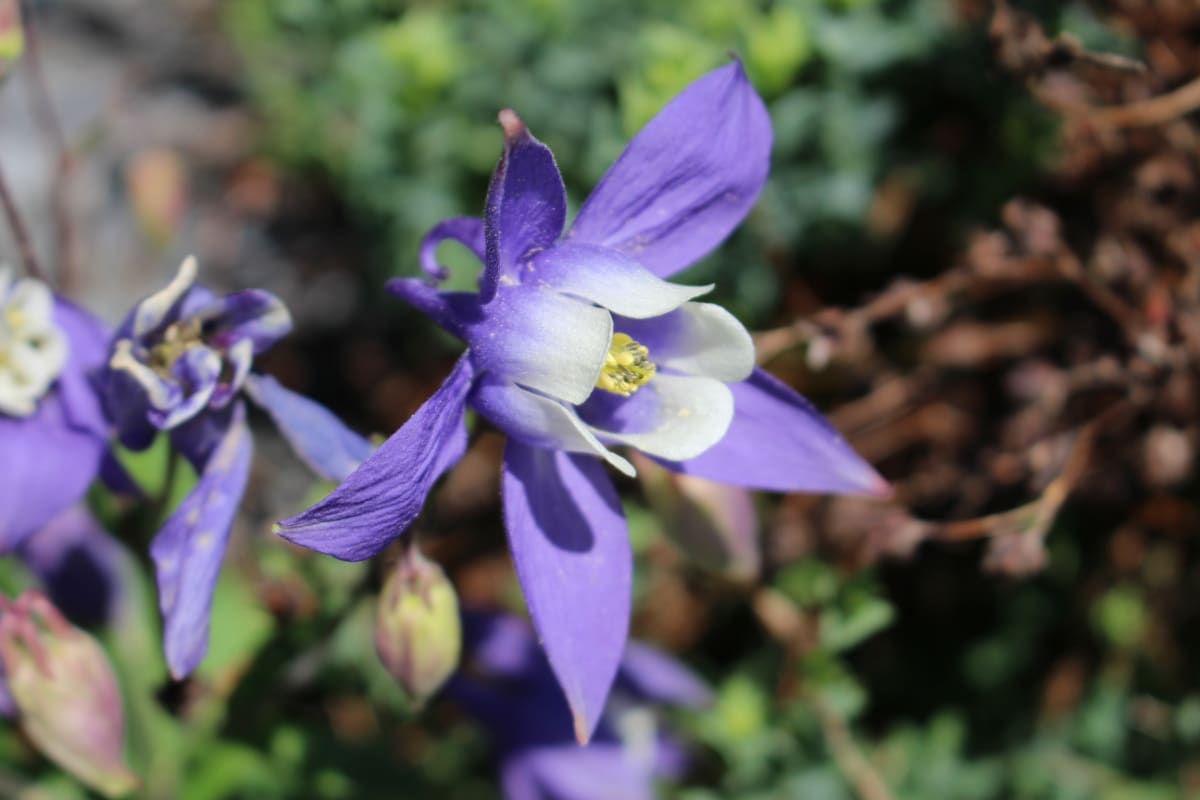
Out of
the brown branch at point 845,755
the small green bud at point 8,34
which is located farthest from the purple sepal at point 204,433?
the brown branch at point 845,755

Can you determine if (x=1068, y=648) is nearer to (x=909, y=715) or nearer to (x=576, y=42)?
(x=909, y=715)

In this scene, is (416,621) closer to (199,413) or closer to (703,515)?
(199,413)

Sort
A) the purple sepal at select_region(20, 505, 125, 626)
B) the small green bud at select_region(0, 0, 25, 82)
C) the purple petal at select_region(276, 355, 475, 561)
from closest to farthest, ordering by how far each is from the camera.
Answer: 1. the purple petal at select_region(276, 355, 475, 561)
2. the small green bud at select_region(0, 0, 25, 82)
3. the purple sepal at select_region(20, 505, 125, 626)

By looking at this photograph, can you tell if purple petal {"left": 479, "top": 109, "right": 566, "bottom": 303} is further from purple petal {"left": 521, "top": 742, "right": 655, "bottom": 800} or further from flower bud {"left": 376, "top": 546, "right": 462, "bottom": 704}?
purple petal {"left": 521, "top": 742, "right": 655, "bottom": 800}

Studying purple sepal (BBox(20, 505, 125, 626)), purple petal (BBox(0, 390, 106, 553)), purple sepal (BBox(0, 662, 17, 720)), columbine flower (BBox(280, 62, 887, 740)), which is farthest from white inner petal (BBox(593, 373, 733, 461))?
purple sepal (BBox(20, 505, 125, 626))

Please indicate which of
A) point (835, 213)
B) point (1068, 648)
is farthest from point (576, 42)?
point (1068, 648)

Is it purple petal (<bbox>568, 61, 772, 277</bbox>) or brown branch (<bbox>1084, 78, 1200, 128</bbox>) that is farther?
brown branch (<bbox>1084, 78, 1200, 128</bbox>)
